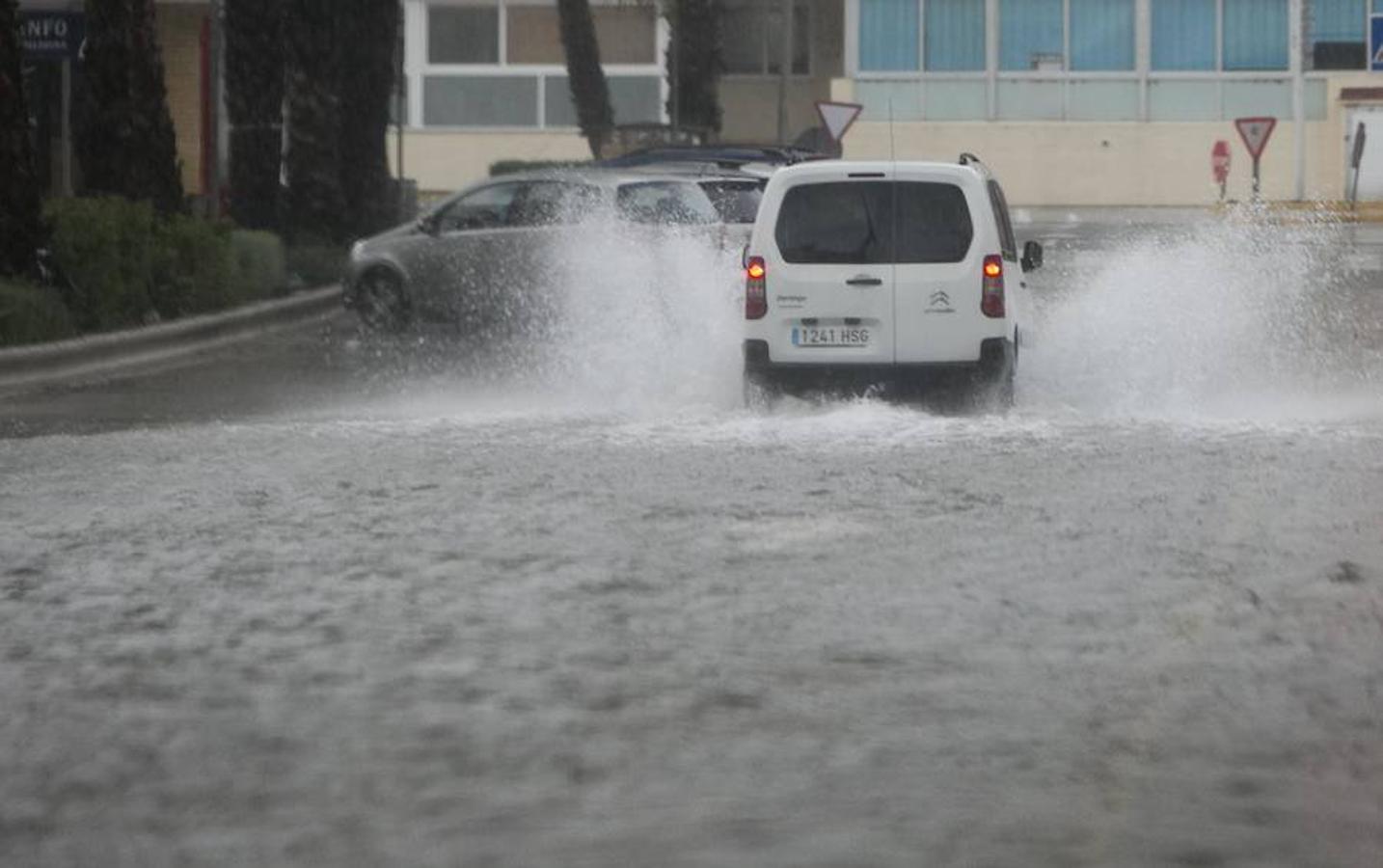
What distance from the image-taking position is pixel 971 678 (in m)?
8.90

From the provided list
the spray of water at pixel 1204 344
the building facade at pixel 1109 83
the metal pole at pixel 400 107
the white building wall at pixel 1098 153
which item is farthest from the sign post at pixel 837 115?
the white building wall at pixel 1098 153

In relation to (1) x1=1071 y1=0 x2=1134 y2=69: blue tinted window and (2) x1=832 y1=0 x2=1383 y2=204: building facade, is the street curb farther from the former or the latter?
(1) x1=1071 y1=0 x2=1134 y2=69: blue tinted window

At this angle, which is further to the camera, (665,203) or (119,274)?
(665,203)

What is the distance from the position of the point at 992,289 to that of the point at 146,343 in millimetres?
8664

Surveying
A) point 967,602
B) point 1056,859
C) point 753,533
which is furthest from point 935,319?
point 1056,859

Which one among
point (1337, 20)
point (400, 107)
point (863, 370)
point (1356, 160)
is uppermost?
point (1337, 20)

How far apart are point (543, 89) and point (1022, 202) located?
11.5 m

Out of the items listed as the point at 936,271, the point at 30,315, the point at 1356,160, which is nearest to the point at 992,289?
the point at 936,271

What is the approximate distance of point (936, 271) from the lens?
17.9 m

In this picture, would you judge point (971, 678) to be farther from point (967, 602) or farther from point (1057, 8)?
point (1057, 8)

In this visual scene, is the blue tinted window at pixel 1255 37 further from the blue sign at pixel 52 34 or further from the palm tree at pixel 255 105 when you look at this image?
the blue sign at pixel 52 34

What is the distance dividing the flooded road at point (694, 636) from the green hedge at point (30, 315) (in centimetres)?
305

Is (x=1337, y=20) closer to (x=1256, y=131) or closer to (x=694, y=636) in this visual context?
(x=1256, y=131)

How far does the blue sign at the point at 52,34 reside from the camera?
31.6 meters
